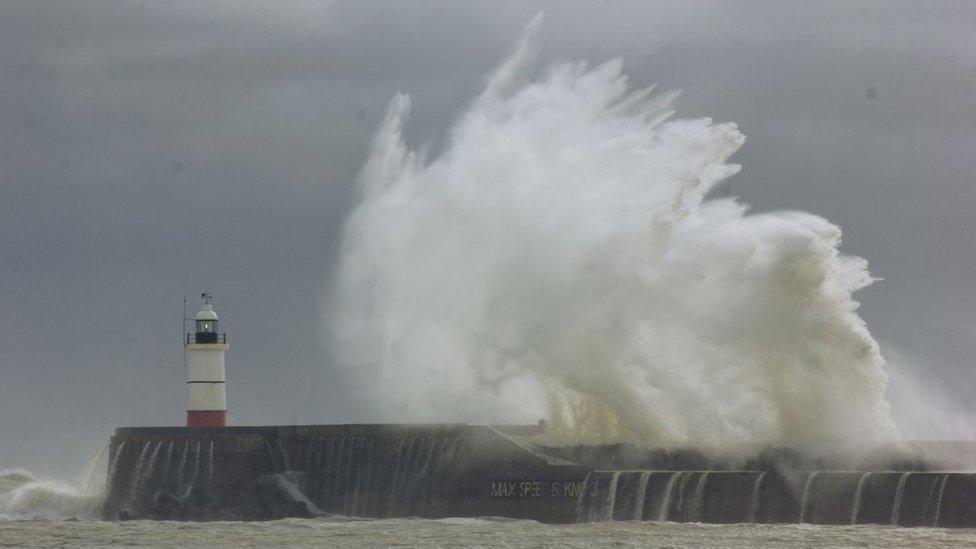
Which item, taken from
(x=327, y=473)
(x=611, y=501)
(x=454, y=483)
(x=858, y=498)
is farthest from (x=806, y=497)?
(x=327, y=473)

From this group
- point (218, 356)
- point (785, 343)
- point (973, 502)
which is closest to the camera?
point (973, 502)

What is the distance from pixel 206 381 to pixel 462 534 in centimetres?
1202

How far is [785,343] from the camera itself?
44906 millimetres

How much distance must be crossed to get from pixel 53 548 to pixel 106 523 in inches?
269

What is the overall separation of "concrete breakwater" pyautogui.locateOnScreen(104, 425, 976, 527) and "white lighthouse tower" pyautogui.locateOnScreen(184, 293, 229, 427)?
79.0 inches

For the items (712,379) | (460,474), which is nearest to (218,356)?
(460,474)

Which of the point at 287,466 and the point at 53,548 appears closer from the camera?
the point at 53,548

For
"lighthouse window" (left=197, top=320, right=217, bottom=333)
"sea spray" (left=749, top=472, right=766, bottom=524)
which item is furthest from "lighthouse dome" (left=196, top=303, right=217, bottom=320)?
"sea spray" (left=749, top=472, right=766, bottom=524)

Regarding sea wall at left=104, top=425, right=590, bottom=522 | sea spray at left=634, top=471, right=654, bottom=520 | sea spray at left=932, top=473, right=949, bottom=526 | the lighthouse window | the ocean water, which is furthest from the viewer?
the lighthouse window

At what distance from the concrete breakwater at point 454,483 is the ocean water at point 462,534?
19.3 inches

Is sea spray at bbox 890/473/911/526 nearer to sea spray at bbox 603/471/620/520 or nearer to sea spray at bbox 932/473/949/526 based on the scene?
sea spray at bbox 932/473/949/526

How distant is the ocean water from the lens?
37469 millimetres

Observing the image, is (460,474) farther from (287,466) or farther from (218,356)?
(218,356)

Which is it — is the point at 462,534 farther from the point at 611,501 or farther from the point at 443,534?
the point at 611,501
